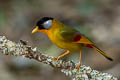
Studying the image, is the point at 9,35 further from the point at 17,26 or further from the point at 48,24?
the point at 48,24

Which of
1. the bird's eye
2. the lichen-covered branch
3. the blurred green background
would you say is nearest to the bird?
the bird's eye

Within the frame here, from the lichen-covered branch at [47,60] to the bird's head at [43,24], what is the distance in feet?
1.30

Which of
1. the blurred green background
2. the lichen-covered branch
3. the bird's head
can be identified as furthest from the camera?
the blurred green background

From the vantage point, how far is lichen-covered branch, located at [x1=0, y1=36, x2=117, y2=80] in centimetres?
285

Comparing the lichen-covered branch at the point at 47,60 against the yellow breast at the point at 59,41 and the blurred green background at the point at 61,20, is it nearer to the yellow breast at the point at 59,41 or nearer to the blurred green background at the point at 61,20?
the yellow breast at the point at 59,41

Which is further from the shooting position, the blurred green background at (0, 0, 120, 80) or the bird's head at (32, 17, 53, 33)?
the blurred green background at (0, 0, 120, 80)

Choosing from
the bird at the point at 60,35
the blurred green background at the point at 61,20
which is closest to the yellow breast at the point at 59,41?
the bird at the point at 60,35

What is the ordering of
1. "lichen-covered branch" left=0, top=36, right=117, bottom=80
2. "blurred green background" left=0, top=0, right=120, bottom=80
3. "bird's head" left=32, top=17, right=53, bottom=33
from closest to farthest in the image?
1. "lichen-covered branch" left=0, top=36, right=117, bottom=80
2. "bird's head" left=32, top=17, right=53, bottom=33
3. "blurred green background" left=0, top=0, right=120, bottom=80

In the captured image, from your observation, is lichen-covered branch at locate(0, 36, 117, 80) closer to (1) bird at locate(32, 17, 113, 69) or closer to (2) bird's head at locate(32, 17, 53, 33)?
(1) bird at locate(32, 17, 113, 69)

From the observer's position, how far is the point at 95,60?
21.7 feet

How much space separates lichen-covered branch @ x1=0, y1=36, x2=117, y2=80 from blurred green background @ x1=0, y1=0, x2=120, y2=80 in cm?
267

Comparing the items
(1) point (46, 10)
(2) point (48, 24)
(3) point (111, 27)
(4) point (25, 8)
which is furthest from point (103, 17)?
(2) point (48, 24)

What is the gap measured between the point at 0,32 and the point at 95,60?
2256 mm

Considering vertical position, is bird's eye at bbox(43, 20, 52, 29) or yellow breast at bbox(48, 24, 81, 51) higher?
bird's eye at bbox(43, 20, 52, 29)
